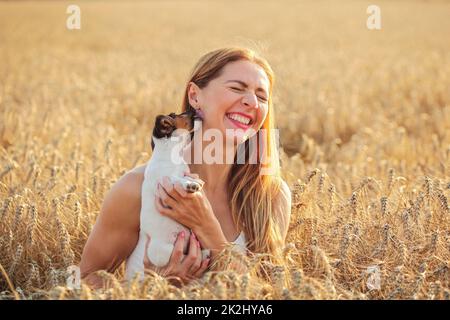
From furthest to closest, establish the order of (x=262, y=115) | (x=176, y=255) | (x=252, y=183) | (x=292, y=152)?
1. (x=292, y=152)
2. (x=252, y=183)
3. (x=262, y=115)
4. (x=176, y=255)

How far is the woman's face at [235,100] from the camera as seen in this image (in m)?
3.36

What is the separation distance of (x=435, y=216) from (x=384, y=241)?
566 mm

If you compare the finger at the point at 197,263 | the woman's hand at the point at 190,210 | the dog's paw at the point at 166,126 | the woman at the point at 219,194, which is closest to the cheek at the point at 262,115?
the woman at the point at 219,194

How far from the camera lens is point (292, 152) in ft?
23.9

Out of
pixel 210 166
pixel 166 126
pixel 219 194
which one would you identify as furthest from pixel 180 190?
pixel 219 194

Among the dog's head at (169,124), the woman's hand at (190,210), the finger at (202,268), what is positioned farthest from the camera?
the finger at (202,268)

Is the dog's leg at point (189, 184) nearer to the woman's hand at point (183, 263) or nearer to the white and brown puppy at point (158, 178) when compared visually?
the white and brown puppy at point (158, 178)

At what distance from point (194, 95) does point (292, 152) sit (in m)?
3.90

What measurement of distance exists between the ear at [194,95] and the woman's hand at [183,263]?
2.26 ft

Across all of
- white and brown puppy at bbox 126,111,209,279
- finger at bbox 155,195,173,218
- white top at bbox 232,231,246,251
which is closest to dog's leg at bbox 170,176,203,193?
white and brown puppy at bbox 126,111,209,279

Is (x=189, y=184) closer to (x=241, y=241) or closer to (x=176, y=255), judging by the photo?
(x=176, y=255)

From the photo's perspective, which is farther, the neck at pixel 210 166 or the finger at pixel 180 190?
the neck at pixel 210 166
